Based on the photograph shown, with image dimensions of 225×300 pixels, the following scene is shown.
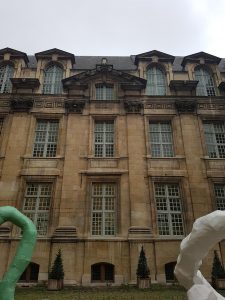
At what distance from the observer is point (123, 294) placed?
11.8m

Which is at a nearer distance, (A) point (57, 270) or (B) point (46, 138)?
(A) point (57, 270)

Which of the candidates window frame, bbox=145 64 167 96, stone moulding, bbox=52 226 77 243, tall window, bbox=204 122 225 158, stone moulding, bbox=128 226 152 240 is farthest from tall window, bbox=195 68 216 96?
stone moulding, bbox=52 226 77 243

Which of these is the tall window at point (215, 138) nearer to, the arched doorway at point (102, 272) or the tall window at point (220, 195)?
the tall window at point (220, 195)

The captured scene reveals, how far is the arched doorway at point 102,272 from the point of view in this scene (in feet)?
47.8

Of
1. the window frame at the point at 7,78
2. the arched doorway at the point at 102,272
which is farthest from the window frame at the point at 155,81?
the arched doorway at the point at 102,272

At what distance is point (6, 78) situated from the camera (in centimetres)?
2112

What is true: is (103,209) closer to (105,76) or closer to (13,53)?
(105,76)

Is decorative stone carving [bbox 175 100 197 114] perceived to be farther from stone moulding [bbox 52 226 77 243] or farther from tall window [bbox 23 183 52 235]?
stone moulding [bbox 52 226 77 243]

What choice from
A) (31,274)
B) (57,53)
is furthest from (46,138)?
(31,274)

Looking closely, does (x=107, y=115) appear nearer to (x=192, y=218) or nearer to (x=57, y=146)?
(x=57, y=146)

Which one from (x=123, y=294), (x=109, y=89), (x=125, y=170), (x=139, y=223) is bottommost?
(x=123, y=294)

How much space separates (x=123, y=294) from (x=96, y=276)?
10.5 feet

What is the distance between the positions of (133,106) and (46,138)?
18.8 feet

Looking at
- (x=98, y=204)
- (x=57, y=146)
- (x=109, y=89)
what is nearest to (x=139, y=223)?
(x=98, y=204)
